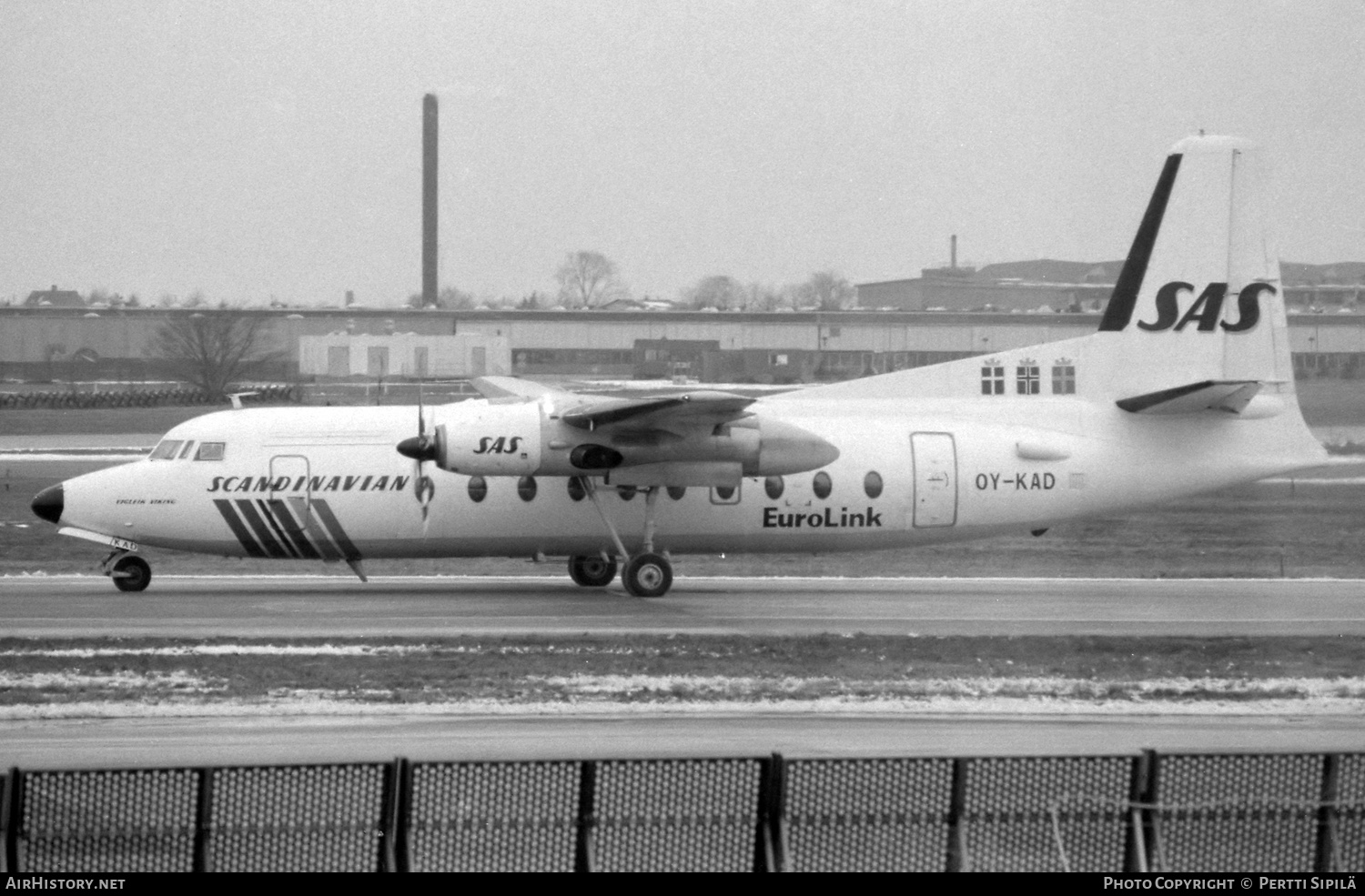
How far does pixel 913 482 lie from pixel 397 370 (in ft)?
52.2

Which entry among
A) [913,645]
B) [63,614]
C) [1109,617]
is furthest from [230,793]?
[1109,617]

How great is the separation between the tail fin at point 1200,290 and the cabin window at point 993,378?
5.21 ft

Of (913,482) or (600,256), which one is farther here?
(600,256)

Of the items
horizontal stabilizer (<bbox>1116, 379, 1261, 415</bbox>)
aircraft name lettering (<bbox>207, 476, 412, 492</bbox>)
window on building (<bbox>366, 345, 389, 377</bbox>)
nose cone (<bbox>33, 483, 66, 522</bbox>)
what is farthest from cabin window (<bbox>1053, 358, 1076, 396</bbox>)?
window on building (<bbox>366, 345, 389, 377</bbox>)

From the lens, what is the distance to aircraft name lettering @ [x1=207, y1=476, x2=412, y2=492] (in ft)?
69.3

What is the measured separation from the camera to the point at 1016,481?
21750 mm

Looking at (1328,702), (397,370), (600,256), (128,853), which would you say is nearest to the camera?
(128,853)

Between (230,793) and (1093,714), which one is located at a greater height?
(230,793)

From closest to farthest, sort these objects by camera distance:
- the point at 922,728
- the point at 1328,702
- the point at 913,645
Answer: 1. the point at 922,728
2. the point at 1328,702
3. the point at 913,645

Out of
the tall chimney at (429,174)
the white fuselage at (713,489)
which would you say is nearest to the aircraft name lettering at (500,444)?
the white fuselage at (713,489)

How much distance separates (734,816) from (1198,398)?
1529 centimetres

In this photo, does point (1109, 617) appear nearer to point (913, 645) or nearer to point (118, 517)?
point (913, 645)

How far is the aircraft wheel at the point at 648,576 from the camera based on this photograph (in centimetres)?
2103

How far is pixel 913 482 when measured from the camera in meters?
21.6
